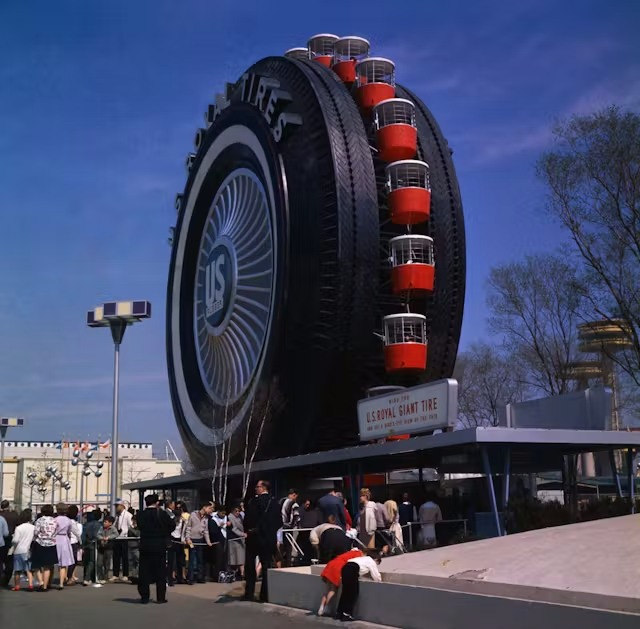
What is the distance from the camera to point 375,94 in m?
35.1

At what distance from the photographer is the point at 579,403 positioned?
22.4 meters

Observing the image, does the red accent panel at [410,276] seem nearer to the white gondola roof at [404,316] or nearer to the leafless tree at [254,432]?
the white gondola roof at [404,316]

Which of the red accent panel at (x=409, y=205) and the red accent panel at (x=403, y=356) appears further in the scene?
the red accent panel at (x=409, y=205)

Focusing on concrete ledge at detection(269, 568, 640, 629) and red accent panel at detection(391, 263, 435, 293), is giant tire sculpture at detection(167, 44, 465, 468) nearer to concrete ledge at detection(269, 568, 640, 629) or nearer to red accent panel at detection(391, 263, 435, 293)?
red accent panel at detection(391, 263, 435, 293)

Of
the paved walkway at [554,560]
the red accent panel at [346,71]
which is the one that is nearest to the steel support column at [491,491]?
the paved walkway at [554,560]

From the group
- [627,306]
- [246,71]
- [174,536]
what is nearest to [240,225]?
[246,71]

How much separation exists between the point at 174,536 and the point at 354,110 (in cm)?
2013

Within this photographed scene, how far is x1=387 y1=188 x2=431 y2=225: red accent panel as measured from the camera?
103 feet

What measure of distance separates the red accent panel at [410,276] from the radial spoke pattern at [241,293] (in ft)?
19.7

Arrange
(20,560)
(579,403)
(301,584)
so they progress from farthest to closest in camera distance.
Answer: (579,403), (20,560), (301,584)

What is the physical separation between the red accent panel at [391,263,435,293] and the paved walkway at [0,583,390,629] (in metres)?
17.3

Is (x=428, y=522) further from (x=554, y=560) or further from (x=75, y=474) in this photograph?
(x=75, y=474)

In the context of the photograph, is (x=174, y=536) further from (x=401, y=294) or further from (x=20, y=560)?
(x=401, y=294)

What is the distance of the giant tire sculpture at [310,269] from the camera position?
30.6 m
